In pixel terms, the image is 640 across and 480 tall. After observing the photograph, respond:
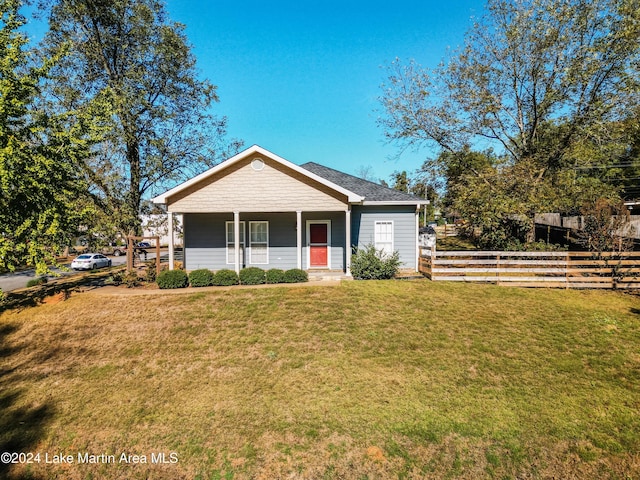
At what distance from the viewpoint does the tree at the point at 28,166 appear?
10500mm

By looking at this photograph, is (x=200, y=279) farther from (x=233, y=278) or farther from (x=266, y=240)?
(x=266, y=240)

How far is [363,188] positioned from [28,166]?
1365 cm

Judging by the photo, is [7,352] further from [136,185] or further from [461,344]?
[461,344]

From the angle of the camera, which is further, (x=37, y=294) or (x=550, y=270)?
(x=37, y=294)

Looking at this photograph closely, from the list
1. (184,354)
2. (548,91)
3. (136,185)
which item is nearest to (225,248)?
(136,185)

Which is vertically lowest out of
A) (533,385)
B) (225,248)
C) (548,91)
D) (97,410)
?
(97,410)

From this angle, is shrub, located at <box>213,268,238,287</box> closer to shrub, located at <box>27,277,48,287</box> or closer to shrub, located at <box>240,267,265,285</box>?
shrub, located at <box>240,267,265,285</box>

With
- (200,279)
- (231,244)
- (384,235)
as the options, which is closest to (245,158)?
(231,244)

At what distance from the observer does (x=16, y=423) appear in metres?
6.30

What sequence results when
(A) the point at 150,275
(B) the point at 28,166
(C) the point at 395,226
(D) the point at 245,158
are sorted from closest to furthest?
(B) the point at 28,166 < (A) the point at 150,275 < (D) the point at 245,158 < (C) the point at 395,226

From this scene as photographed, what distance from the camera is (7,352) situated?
30.0ft

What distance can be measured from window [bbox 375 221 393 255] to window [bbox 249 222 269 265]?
5459 mm

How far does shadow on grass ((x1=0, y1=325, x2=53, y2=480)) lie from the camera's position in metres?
5.62

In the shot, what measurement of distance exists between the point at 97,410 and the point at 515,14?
23.1m
